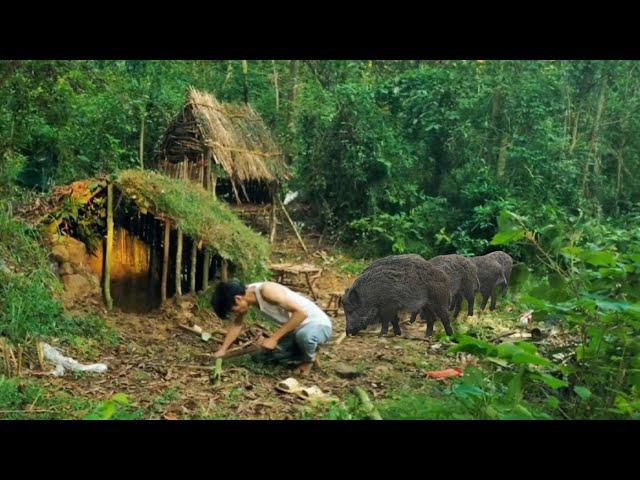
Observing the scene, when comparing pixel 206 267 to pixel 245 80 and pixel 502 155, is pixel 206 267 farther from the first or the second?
pixel 245 80

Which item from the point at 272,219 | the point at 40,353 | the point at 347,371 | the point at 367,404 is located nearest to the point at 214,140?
the point at 272,219

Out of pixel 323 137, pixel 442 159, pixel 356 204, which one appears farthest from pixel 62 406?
pixel 323 137

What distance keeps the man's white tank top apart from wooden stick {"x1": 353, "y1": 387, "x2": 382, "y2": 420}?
626 mm

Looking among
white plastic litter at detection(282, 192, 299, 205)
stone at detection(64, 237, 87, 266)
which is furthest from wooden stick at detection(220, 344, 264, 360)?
white plastic litter at detection(282, 192, 299, 205)

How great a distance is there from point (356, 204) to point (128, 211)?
419 cm

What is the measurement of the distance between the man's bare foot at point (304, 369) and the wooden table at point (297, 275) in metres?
2.76

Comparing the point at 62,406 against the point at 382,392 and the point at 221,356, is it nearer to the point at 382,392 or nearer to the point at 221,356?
the point at 221,356

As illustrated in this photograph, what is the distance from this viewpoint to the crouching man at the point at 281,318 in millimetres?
4848

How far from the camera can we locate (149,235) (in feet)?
24.9

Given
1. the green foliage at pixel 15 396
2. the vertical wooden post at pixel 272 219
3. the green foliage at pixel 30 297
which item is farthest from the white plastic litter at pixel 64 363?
the vertical wooden post at pixel 272 219

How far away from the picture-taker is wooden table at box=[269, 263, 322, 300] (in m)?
8.00

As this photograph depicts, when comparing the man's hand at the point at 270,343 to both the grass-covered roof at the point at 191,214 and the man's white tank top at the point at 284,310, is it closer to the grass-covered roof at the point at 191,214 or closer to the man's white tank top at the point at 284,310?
the man's white tank top at the point at 284,310

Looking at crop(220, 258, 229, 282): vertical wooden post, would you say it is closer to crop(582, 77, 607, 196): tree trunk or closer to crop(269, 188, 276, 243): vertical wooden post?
crop(269, 188, 276, 243): vertical wooden post

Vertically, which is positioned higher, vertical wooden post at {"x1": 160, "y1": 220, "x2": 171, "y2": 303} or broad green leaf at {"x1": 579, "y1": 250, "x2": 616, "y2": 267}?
broad green leaf at {"x1": 579, "y1": 250, "x2": 616, "y2": 267}
